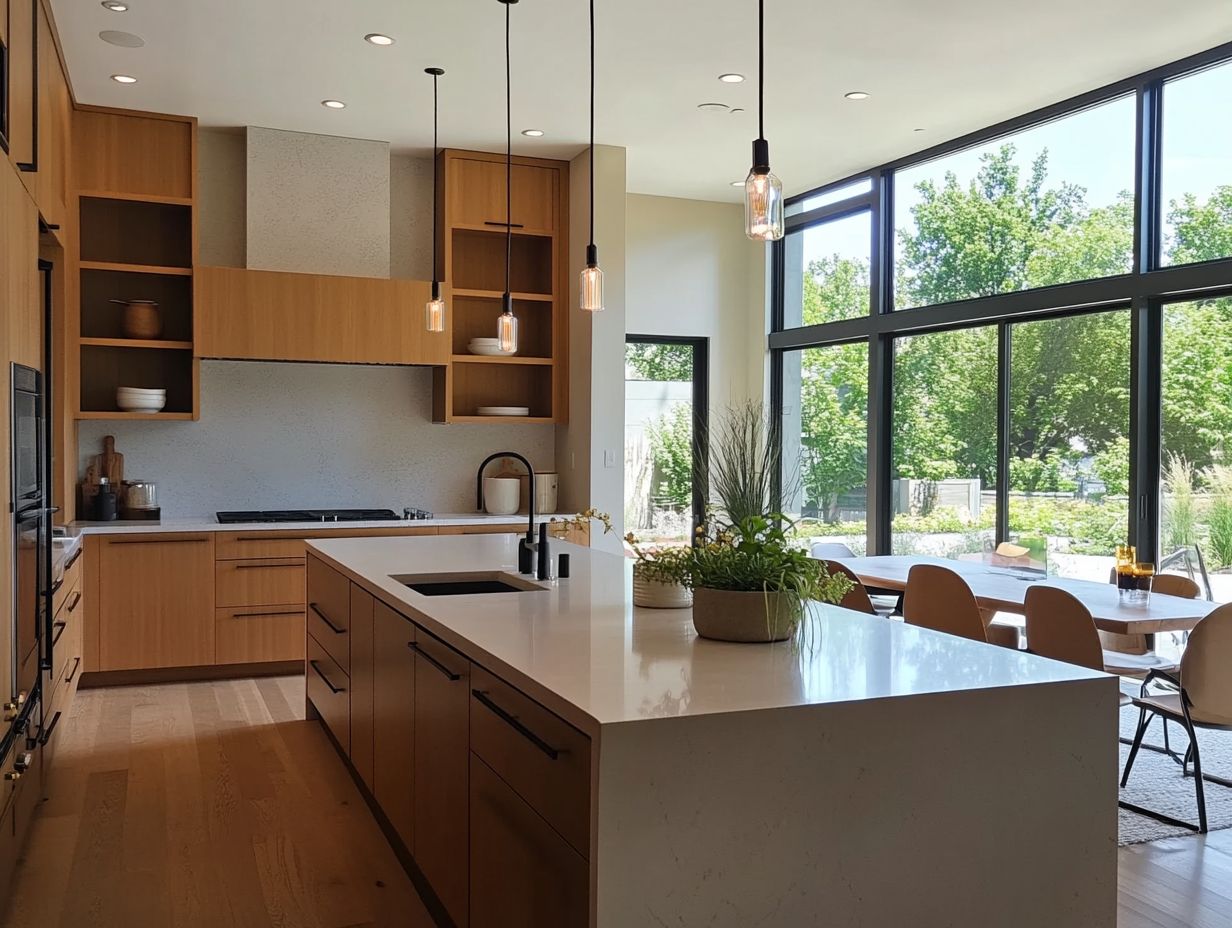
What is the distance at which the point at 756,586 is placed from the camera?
93.7 inches

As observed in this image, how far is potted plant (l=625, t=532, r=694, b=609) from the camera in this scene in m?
2.53

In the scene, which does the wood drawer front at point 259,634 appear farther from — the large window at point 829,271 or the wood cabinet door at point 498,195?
the large window at point 829,271

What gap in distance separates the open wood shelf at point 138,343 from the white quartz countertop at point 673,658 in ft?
10.4

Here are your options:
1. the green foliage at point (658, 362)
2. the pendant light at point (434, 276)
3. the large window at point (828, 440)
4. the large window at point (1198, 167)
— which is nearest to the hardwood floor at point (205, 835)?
the pendant light at point (434, 276)

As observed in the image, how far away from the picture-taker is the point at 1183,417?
506 cm

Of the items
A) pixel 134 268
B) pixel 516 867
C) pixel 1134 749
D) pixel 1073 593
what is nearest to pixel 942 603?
pixel 1073 593

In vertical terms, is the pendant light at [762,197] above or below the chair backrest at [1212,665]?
above

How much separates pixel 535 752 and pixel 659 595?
933 millimetres

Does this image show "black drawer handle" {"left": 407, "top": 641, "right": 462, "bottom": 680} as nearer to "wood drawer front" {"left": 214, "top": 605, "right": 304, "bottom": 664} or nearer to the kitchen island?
the kitchen island

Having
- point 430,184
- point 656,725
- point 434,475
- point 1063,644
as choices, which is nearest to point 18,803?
point 656,725

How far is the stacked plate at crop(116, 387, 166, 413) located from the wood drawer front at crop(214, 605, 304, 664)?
1152 millimetres

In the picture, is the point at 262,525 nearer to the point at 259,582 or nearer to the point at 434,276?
the point at 259,582

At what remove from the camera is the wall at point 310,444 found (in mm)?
6090

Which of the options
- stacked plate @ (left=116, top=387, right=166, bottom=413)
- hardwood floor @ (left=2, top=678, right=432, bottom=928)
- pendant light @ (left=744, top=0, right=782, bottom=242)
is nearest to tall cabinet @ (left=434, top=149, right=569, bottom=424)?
stacked plate @ (left=116, top=387, right=166, bottom=413)
